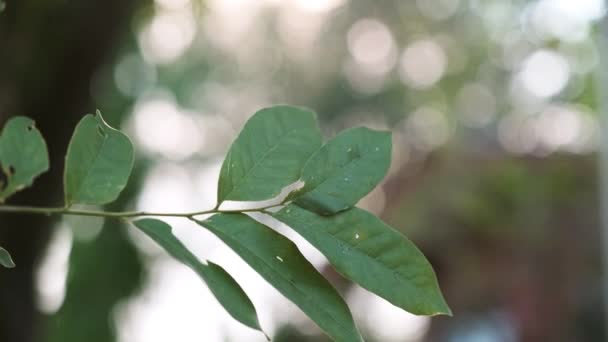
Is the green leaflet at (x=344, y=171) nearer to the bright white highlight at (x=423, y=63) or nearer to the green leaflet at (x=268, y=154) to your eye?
the green leaflet at (x=268, y=154)

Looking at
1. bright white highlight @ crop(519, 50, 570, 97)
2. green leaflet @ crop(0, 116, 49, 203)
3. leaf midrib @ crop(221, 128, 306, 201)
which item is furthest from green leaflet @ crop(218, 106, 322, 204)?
bright white highlight @ crop(519, 50, 570, 97)

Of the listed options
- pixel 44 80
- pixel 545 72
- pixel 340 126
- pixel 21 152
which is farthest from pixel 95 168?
pixel 340 126

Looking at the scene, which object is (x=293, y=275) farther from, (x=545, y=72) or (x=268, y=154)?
(x=545, y=72)

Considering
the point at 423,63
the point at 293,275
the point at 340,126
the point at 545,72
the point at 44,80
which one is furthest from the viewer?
the point at 340,126

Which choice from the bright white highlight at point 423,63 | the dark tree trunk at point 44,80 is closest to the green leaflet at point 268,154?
the dark tree trunk at point 44,80

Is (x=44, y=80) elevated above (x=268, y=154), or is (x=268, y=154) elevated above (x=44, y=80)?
(x=268, y=154)
